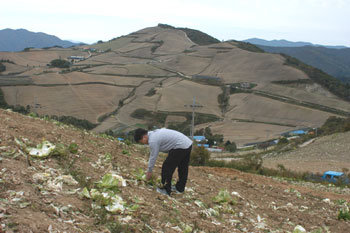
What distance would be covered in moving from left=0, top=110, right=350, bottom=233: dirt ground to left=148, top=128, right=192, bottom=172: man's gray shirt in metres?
0.79

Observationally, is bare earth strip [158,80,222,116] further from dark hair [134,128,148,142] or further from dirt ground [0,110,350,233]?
dark hair [134,128,148,142]

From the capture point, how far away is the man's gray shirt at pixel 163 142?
7.11m

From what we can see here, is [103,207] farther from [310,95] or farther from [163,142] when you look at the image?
[310,95]

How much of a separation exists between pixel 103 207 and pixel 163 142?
219 centimetres

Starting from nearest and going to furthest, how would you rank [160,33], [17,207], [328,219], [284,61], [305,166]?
[17,207]
[328,219]
[305,166]
[284,61]
[160,33]

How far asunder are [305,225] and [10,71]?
392 feet

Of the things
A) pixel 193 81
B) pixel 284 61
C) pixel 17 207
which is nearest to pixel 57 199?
pixel 17 207

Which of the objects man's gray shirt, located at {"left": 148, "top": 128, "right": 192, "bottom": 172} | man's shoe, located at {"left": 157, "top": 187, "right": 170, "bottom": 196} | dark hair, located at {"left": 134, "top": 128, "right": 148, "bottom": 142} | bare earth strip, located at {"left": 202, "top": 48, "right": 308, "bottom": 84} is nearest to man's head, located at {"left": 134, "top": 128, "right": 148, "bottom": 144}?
dark hair, located at {"left": 134, "top": 128, "right": 148, "bottom": 142}

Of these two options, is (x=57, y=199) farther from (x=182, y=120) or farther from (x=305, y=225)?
(x=182, y=120)

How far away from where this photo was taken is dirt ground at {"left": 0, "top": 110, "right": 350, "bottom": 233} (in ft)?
15.3

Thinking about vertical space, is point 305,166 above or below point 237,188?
below

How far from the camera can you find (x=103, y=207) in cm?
546

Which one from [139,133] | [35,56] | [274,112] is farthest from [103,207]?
[35,56]

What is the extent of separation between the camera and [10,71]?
112 m
